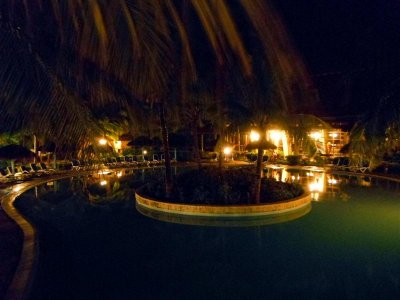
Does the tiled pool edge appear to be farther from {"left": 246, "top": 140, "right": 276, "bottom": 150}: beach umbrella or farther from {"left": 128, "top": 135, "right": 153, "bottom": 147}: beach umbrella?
{"left": 128, "top": 135, "right": 153, "bottom": 147}: beach umbrella

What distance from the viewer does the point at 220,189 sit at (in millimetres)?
12250

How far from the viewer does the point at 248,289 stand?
21.2 ft

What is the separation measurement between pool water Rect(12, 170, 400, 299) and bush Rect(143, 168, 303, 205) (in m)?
1.10

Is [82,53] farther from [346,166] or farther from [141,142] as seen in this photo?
[141,142]

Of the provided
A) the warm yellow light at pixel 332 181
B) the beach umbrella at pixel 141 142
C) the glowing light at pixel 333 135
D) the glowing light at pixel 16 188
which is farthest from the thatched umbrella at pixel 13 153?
the glowing light at pixel 333 135

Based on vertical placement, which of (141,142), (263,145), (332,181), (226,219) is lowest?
(226,219)

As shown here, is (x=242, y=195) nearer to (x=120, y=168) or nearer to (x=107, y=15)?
(x=107, y=15)

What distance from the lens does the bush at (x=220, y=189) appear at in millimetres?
12164

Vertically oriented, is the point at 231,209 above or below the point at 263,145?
below

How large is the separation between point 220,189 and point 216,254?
13.6 ft

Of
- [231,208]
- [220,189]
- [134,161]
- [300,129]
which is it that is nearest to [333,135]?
[134,161]

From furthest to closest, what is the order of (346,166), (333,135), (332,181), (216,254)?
(333,135), (346,166), (332,181), (216,254)

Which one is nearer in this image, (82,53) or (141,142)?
(82,53)

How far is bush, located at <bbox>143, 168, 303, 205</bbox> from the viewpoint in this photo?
12.2 meters
